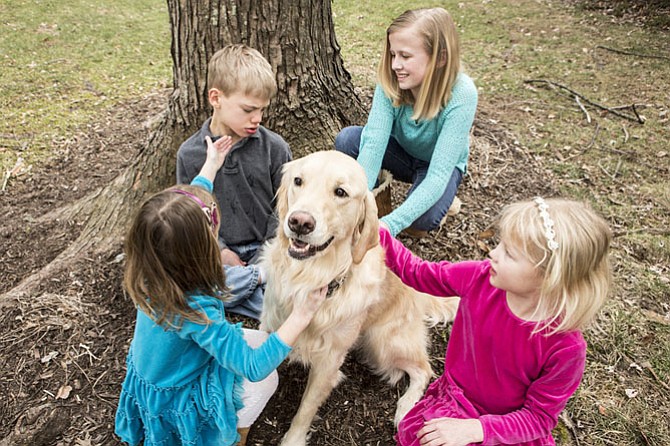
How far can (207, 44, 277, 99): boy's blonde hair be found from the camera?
267cm

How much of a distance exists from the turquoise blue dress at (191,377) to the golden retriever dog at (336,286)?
390 millimetres

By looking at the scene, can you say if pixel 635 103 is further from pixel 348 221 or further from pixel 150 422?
pixel 150 422

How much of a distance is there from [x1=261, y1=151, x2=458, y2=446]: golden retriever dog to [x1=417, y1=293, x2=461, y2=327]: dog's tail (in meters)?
0.09

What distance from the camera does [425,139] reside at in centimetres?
336

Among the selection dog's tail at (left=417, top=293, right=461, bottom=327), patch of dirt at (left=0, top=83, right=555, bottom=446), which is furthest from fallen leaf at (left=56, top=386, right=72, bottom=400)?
dog's tail at (left=417, top=293, right=461, bottom=327)

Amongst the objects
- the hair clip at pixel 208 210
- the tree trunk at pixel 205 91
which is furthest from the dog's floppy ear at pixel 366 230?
the tree trunk at pixel 205 91

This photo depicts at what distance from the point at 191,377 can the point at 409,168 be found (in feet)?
7.30

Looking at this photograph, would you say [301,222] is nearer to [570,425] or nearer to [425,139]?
[425,139]

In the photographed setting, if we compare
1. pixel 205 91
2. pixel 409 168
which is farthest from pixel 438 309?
pixel 205 91

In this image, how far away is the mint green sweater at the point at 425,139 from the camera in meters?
3.03

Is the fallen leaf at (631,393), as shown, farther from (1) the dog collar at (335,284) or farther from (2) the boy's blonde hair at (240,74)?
(2) the boy's blonde hair at (240,74)

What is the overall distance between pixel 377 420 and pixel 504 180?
275 cm

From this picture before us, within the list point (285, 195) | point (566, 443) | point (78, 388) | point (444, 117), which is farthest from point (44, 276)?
point (566, 443)

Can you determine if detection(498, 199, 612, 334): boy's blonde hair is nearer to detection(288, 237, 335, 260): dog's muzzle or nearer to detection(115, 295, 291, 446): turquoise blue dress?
detection(288, 237, 335, 260): dog's muzzle
